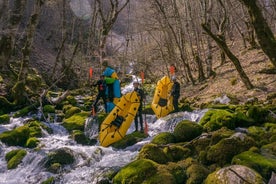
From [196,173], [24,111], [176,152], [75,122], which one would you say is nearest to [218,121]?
[176,152]

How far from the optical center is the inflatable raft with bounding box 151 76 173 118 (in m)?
12.5

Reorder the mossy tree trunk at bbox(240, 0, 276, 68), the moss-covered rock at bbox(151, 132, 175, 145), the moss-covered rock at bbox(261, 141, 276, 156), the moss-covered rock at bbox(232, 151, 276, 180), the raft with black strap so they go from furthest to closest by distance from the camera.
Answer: the raft with black strap → the moss-covered rock at bbox(151, 132, 175, 145) → the moss-covered rock at bbox(261, 141, 276, 156) → the moss-covered rock at bbox(232, 151, 276, 180) → the mossy tree trunk at bbox(240, 0, 276, 68)

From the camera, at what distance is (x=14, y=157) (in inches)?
334

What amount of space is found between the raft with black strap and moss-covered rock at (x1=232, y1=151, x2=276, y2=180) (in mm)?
4272

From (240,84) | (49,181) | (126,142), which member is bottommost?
(49,181)

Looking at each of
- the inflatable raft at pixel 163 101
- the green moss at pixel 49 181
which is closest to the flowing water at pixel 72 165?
the green moss at pixel 49 181

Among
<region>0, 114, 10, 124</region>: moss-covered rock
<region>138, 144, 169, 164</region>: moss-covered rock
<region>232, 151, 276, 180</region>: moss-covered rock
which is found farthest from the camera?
<region>0, 114, 10, 124</region>: moss-covered rock

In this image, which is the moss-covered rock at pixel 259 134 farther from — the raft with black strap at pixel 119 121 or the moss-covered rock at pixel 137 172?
the raft with black strap at pixel 119 121

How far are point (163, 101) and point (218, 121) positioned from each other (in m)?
3.97

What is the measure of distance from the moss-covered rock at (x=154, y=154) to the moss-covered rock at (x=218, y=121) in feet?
8.10

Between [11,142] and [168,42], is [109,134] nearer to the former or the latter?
[11,142]

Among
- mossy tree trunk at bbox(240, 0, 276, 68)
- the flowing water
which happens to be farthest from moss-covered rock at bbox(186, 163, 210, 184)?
mossy tree trunk at bbox(240, 0, 276, 68)

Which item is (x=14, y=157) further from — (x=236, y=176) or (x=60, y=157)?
(x=236, y=176)

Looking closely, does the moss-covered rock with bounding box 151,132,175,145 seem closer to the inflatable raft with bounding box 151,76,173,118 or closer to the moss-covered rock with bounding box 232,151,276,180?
the moss-covered rock with bounding box 232,151,276,180
